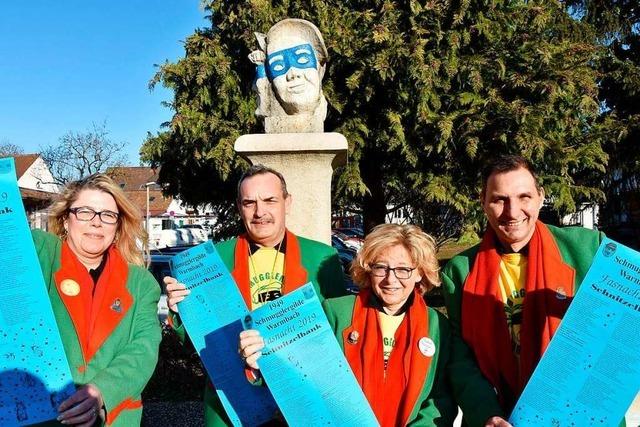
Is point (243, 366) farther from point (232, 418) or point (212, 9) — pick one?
point (212, 9)

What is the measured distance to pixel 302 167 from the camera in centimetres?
402

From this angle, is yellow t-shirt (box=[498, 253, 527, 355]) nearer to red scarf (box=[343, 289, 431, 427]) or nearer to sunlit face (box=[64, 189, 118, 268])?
red scarf (box=[343, 289, 431, 427])

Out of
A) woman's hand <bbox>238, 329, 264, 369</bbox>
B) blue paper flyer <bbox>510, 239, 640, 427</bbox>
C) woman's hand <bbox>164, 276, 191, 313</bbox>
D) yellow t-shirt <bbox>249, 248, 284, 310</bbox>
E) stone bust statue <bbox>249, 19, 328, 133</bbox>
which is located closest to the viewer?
blue paper flyer <bbox>510, 239, 640, 427</bbox>

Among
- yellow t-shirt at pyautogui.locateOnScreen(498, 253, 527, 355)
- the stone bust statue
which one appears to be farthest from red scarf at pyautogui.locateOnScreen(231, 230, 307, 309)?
the stone bust statue

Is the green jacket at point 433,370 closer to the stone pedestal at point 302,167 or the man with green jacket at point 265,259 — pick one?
the man with green jacket at point 265,259

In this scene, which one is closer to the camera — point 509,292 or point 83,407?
point 83,407

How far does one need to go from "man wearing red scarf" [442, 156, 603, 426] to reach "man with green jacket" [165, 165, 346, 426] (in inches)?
24.9

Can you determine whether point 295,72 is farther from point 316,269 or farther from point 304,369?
point 304,369

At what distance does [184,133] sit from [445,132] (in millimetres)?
4076

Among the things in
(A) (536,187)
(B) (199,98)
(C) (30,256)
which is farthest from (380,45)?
(C) (30,256)

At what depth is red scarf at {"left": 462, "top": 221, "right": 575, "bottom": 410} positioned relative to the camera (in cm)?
208

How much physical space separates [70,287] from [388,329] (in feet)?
4.14

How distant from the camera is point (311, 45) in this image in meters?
4.20

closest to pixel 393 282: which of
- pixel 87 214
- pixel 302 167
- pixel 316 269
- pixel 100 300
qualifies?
pixel 316 269
